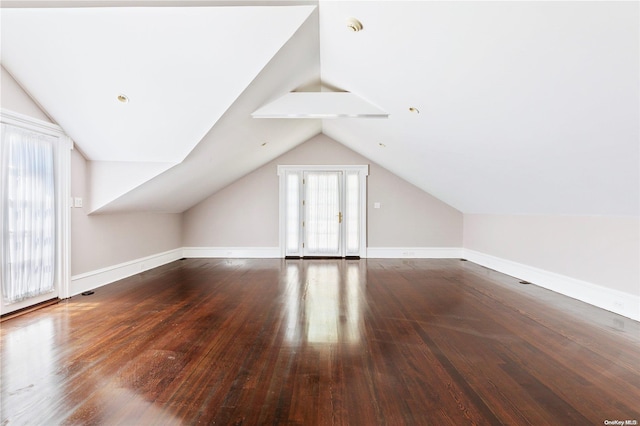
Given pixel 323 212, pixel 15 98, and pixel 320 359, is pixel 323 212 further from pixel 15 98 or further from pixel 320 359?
pixel 15 98

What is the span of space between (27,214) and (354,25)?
12.5ft

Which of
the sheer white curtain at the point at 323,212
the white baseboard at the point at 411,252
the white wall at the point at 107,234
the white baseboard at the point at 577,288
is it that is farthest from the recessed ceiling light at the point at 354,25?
the white baseboard at the point at 411,252

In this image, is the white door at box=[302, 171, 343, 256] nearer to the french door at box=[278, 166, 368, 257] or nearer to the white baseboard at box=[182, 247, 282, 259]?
the french door at box=[278, 166, 368, 257]

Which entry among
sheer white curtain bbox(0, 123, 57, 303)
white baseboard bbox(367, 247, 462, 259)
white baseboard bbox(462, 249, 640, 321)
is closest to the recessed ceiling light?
sheer white curtain bbox(0, 123, 57, 303)

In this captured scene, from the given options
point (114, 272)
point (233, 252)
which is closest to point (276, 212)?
point (233, 252)

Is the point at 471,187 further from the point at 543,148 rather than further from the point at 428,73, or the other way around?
the point at 428,73

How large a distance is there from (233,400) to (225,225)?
18.4ft

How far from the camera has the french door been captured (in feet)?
23.5

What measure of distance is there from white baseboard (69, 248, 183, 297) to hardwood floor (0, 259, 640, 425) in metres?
0.30

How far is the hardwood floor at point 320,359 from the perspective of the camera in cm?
178

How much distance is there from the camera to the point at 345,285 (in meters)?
4.68

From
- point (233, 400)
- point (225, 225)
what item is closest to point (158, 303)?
point (233, 400)

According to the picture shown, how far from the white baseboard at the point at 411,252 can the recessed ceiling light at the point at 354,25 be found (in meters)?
5.02

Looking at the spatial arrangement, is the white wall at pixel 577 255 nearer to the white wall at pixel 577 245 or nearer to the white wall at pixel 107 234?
the white wall at pixel 577 245
